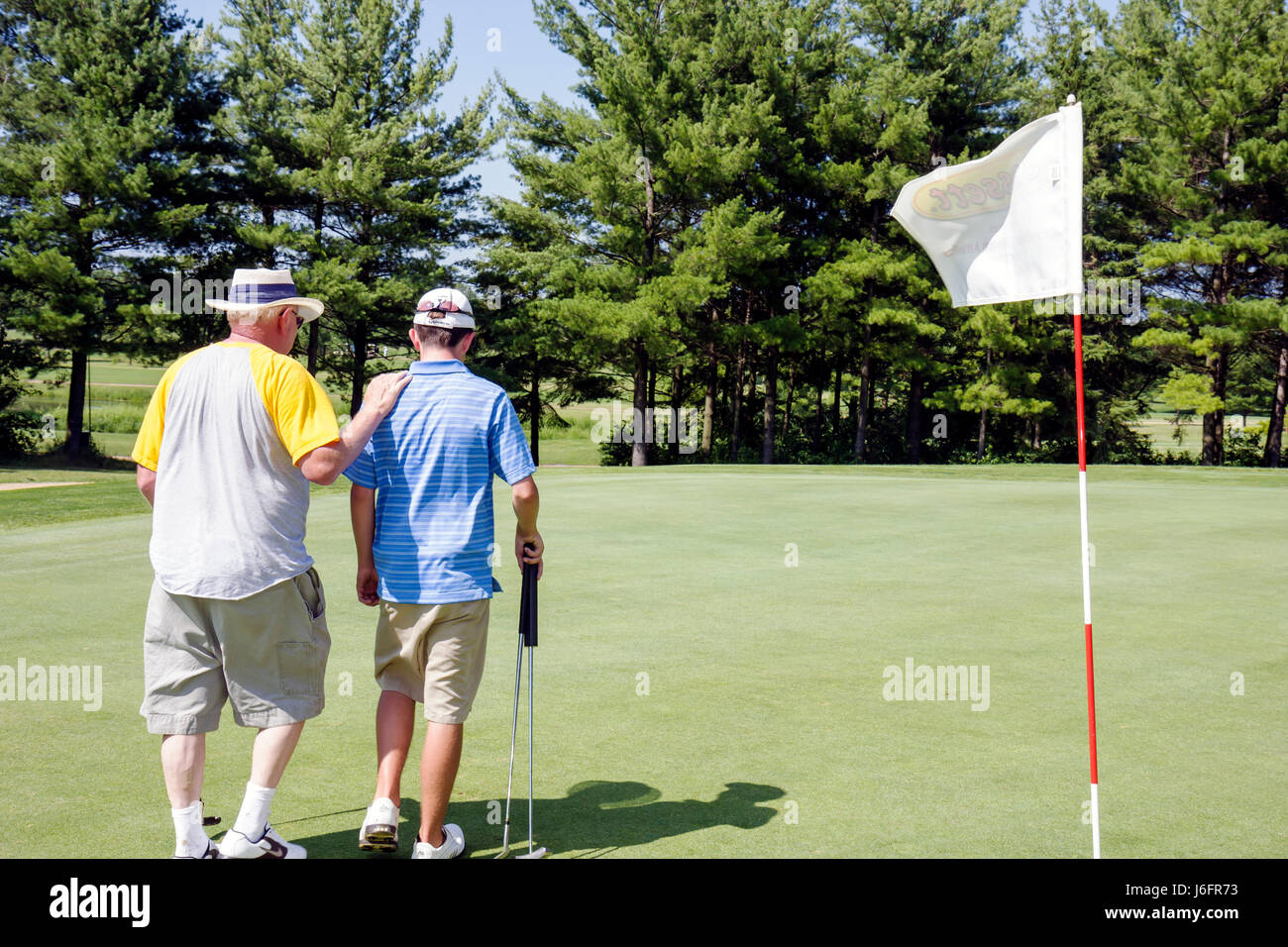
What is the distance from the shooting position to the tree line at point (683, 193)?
36.6 m

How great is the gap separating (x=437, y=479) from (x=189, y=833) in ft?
5.09

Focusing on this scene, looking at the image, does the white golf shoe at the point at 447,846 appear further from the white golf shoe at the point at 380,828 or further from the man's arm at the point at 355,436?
the man's arm at the point at 355,436

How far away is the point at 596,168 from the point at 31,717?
36.0 meters

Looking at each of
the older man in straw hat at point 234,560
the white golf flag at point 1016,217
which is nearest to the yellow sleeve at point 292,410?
the older man in straw hat at point 234,560

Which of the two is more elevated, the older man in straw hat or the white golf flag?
the white golf flag

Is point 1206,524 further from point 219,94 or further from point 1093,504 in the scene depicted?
point 219,94

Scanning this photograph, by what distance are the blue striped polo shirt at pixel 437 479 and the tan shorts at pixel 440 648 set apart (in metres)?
0.07

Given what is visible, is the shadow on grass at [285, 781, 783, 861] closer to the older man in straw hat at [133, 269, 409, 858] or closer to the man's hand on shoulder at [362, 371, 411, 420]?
the older man in straw hat at [133, 269, 409, 858]

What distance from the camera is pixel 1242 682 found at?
6.72 metres

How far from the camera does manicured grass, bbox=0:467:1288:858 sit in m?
4.45

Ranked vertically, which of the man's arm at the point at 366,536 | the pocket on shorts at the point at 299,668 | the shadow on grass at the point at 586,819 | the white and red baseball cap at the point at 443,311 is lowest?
the shadow on grass at the point at 586,819

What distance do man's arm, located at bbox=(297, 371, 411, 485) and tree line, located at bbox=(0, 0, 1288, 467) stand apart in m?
33.6

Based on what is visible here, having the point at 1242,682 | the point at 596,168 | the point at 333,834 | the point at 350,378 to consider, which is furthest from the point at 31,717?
the point at 350,378

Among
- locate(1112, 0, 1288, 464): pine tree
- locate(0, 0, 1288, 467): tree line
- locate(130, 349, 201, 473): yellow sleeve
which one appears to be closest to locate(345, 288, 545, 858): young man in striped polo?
locate(130, 349, 201, 473): yellow sleeve
